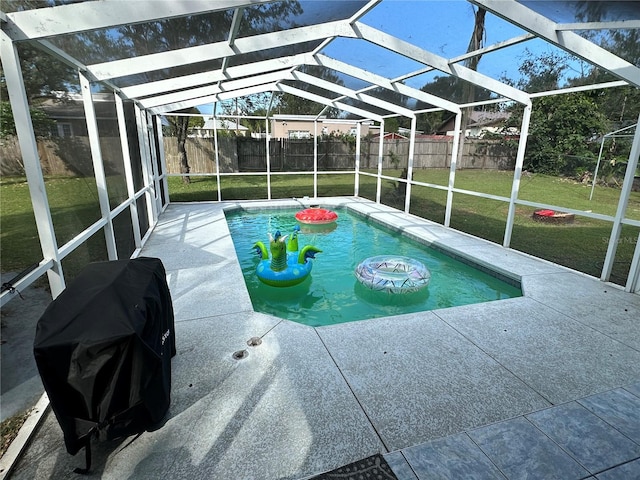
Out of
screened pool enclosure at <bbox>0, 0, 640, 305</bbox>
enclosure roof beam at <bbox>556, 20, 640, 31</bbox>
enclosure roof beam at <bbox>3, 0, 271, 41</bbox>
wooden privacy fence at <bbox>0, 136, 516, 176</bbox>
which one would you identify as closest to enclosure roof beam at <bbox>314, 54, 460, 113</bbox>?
screened pool enclosure at <bbox>0, 0, 640, 305</bbox>

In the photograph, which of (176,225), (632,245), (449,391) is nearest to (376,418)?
(449,391)

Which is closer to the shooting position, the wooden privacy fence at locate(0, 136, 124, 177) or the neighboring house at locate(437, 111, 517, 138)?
the wooden privacy fence at locate(0, 136, 124, 177)

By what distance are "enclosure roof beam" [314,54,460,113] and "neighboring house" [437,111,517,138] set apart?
19.0 ft

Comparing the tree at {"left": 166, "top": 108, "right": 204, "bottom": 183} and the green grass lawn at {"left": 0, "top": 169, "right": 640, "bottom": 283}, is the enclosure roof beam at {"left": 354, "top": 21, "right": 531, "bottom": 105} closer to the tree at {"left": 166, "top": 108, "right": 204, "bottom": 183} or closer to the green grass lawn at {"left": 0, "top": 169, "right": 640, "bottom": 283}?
the green grass lawn at {"left": 0, "top": 169, "right": 640, "bottom": 283}

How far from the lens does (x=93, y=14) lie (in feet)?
9.09

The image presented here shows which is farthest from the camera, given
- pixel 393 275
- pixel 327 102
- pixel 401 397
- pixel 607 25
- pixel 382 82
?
pixel 327 102

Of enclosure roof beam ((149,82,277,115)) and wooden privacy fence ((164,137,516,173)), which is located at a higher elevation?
enclosure roof beam ((149,82,277,115))

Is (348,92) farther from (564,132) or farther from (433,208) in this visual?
(564,132)

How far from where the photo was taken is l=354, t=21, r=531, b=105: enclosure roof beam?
4.84m

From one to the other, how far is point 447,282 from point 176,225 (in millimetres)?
6078

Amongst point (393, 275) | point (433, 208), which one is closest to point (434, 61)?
point (393, 275)

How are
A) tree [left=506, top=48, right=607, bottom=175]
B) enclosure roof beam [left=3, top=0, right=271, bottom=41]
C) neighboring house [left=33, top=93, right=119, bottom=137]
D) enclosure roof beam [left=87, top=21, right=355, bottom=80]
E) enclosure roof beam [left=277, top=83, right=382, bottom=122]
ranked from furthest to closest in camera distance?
1. tree [left=506, top=48, right=607, bottom=175]
2. enclosure roof beam [left=277, top=83, right=382, bottom=122]
3. enclosure roof beam [left=87, top=21, right=355, bottom=80]
4. neighboring house [left=33, top=93, right=119, bottom=137]
5. enclosure roof beam [left=3, top=0, right=271, bottom=41]

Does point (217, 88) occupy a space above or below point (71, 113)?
above

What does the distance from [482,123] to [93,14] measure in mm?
13909
